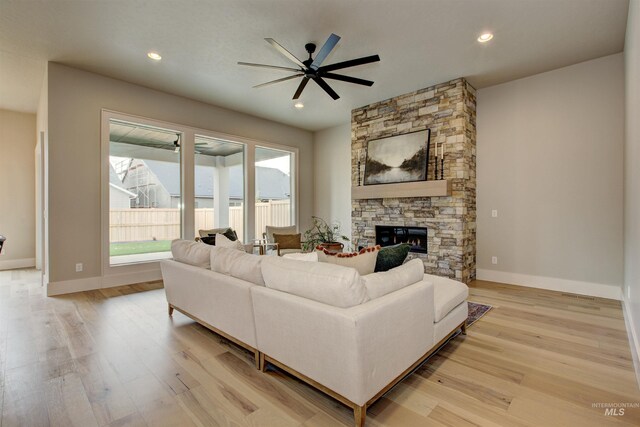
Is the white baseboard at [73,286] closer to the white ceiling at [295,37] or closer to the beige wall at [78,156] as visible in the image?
the beige wall at [78,156]

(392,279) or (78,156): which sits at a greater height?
(78,156)

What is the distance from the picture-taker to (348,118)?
6.28 metres

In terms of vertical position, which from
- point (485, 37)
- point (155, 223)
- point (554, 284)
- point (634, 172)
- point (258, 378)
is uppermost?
point (485, 37)

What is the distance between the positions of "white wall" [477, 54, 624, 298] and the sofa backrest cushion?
3.95m

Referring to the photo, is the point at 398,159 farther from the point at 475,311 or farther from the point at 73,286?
the point at 73,286

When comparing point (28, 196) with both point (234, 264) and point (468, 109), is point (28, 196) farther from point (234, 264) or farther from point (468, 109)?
point (468, 109)

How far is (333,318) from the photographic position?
1561 mm

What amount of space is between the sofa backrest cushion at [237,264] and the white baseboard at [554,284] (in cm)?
394

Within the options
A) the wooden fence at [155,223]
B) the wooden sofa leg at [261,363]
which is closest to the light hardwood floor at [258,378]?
the wooden sofa leg at [261,363]

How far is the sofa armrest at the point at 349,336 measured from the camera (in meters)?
1.52

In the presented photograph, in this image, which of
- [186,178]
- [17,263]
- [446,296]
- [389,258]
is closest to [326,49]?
A: [389,258]

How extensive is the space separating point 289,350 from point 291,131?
5.72 metres

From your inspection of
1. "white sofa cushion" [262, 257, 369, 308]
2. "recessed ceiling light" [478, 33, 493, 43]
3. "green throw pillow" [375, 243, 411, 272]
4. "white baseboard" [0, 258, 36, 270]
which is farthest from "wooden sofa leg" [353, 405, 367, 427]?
"white baseboard" [0, 258, 36, 270]

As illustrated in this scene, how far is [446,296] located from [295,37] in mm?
3033
